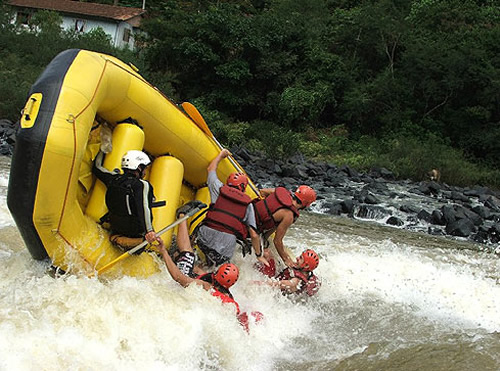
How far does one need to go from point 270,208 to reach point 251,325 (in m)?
1.48

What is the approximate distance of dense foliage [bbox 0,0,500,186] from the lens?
2120cm

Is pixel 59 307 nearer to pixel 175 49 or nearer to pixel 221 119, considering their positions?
pixel 221 119

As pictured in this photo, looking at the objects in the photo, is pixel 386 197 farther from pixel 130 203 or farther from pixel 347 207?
pixel 130 203

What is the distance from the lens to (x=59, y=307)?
12.1 ft

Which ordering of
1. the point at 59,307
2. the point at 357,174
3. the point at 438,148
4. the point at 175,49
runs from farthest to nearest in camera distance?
the point at 175,49 < the point at 438,148 < the point at 357,174 < the point at 59,307

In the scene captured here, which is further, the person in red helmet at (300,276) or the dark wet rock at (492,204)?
the dark wet rock at (492,204)

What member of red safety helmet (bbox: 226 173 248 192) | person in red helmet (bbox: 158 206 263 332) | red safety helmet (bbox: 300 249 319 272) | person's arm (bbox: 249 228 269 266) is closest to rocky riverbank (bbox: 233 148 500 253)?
red safety helmet (bbox: 300 249 319 272)

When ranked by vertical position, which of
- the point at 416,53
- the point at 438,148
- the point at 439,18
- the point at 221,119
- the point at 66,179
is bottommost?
the point at 221,119

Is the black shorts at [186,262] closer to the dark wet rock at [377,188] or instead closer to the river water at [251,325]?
the river water at [251,325]

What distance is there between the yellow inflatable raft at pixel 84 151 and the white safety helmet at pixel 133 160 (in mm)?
242

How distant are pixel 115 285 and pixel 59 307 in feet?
1.78

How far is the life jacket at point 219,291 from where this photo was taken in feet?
14.0

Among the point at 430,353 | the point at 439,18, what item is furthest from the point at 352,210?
the point at 439,18

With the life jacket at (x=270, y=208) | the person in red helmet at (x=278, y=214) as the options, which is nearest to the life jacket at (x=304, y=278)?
the person in red helmet at (x=278, y=214)
